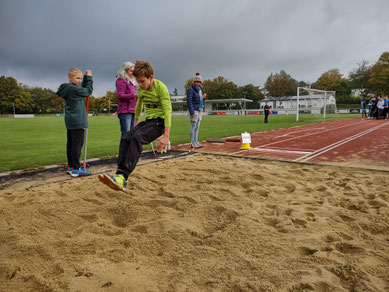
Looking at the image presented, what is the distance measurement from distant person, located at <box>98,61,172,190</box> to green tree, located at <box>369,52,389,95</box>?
69419mm

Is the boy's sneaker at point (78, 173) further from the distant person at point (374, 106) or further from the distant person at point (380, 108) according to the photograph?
the distant person at point (374, 106)

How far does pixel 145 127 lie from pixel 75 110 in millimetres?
1814

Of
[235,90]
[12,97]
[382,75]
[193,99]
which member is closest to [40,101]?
[12,97]

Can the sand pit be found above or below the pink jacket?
below

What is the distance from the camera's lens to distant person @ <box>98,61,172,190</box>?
326 cm

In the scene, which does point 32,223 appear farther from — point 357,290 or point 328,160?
point 328,160

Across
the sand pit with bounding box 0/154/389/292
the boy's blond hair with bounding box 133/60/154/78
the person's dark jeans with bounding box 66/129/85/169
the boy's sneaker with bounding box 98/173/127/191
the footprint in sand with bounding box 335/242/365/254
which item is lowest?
the footprint in sand with bounding box 335/242/365/254

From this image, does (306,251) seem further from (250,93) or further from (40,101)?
(40,101)

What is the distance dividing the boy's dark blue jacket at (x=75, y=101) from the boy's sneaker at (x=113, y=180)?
75.2 inches

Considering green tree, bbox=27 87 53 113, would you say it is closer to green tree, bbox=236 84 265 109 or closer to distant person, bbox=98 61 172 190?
green tree, bbox=236 84 265 109

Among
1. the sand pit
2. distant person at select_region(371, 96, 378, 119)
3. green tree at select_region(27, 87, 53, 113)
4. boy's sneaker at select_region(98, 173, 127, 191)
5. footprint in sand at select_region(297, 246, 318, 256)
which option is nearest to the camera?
the sand pit

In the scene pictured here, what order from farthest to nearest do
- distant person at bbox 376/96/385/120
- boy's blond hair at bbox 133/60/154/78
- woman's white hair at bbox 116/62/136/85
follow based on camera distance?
distant person at bbox 376/96/385/120 < woman's white hair at bbox 116/62/136/85 < boy's blond hair at bbox 133/60/154/78

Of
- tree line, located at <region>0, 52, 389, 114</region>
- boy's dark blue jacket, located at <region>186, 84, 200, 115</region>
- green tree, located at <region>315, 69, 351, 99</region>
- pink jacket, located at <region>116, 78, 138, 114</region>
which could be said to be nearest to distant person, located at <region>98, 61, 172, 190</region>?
pink jacket, located at <region>116, 78, 138, 114</region>

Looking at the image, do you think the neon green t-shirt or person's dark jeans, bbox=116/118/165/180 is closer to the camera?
person's dark jeans, bbox=116/118/165/180
